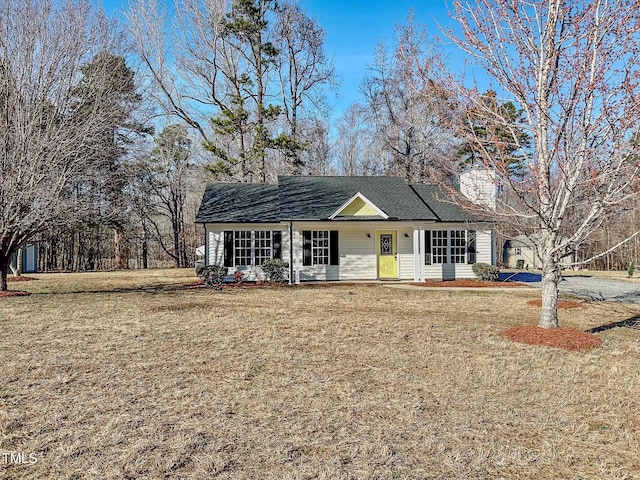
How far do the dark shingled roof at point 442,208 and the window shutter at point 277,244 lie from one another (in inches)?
247

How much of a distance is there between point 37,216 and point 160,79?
15.0 m

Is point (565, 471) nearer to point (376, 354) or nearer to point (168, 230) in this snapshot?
point (376, 354)

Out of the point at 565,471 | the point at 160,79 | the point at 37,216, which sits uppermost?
the point at 160,79

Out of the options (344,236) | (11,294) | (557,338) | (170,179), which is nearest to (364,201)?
(344,236)

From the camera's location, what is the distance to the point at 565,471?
3.09m

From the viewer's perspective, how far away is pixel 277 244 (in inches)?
677

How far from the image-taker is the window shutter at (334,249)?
17.4m

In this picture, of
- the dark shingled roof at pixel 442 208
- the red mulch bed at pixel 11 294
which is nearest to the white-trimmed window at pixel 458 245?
the dark shingled roof at pixel 442 208

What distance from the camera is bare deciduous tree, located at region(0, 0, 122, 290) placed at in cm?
1126

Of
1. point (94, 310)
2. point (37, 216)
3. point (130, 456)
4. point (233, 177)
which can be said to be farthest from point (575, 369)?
point (233, 177)

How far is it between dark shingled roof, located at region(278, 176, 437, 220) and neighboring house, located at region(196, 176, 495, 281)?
0.14ft

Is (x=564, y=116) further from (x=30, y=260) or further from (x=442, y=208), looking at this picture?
(x=30, y=260)

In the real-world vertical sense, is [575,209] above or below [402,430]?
above

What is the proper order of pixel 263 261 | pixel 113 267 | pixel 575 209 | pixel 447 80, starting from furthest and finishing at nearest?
pixel 113 267 → pixel 263 261 → pixel 575 209 → pixel 447 80
